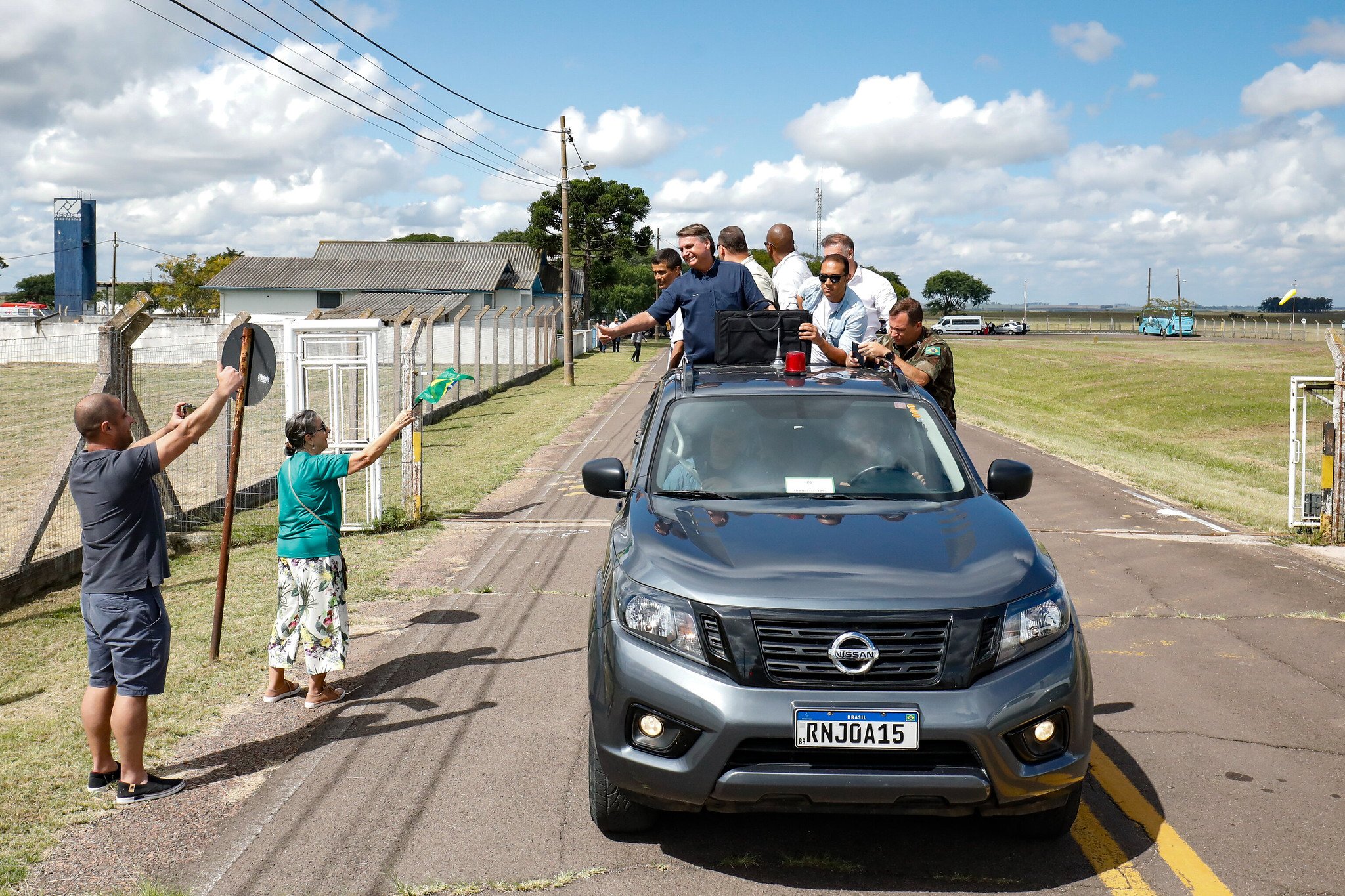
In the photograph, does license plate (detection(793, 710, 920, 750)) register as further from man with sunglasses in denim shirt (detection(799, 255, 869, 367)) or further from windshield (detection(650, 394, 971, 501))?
man with sunglasses in denim shirt (detection(799, 255, 869, 367))

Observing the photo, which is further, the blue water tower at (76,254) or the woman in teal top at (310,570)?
the blue water tower at (76,254)

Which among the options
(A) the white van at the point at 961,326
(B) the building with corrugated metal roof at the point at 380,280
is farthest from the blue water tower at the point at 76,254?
(A) the white van at the point at 961,326

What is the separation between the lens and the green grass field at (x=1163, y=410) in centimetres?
1742

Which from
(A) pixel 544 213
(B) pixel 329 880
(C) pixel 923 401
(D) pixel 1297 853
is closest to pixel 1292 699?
(D) pixel 1297 853

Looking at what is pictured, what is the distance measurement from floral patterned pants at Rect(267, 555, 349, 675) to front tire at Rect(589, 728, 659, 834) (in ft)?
6.95

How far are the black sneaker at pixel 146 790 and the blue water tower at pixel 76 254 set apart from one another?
357 feet

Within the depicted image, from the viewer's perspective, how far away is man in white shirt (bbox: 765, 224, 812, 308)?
847 centimetres

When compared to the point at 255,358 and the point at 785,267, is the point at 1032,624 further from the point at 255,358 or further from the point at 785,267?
the point at 785,267

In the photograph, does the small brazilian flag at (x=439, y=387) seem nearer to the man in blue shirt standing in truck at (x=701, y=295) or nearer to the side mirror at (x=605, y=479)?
the man in blue shirt standing in truck at (x=701, y=295)

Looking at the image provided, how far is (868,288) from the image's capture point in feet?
27.1

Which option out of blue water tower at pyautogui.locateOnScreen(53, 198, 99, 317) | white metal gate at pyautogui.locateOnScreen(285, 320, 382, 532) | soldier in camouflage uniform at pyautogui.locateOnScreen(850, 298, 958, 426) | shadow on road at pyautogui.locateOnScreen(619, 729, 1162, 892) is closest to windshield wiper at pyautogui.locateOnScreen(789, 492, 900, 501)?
shadow on road at pyautogui.locateOnScreen(619, 729, 1162, 892)

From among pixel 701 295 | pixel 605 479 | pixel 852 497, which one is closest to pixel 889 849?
pixel 852 497

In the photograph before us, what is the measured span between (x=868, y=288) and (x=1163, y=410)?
2856cm

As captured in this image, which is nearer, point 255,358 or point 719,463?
point 719,463
